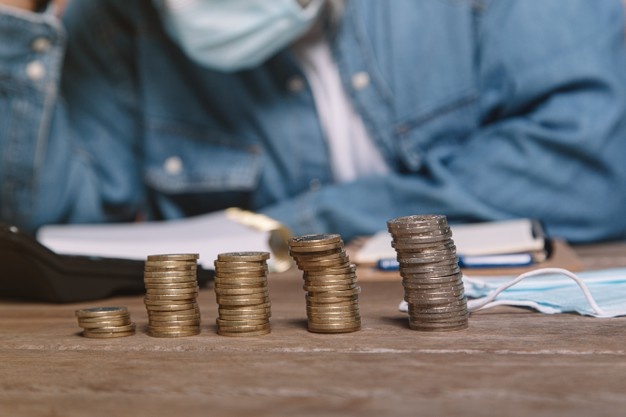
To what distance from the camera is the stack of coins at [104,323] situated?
2.58 feet

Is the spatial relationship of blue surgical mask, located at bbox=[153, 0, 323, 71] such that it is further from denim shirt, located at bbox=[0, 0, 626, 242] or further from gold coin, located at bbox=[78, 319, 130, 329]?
gold coin, located at bbox=[78, 319, 130, 329]

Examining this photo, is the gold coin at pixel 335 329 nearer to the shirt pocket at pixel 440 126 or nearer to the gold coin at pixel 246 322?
the gold coin at pixel 246 322

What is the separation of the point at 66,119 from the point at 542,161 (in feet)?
3.31

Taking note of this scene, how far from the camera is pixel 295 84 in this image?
1.96 m

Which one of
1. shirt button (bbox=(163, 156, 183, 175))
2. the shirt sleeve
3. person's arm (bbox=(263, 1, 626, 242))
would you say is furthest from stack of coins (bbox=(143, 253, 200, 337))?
shirt button (bbox=(163, 156, 183, 175))

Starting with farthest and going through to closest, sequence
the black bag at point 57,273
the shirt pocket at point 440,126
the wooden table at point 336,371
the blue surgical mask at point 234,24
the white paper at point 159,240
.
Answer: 1. the shirt pocket at point 440,126
2. the blue surgical mask at point 234,24
3. the white paper at point 159,240
4. the black bag at point 57,273
5. the wooden table at point 336,371

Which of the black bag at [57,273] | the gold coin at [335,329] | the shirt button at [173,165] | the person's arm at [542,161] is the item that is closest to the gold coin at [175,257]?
the gold coin at [335,329]

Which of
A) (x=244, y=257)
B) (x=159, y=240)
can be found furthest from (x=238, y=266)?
(x=159, y=240)

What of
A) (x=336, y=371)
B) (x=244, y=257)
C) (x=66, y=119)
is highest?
(x=66, y=119)

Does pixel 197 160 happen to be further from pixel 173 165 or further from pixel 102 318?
pixel 102 318

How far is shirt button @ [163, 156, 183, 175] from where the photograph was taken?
2.00 meters

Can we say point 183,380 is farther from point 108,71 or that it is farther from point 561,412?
point 108,71

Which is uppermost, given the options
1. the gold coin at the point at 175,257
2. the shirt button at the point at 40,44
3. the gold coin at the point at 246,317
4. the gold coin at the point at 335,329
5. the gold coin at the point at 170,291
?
the shirt button at the point at 40,44

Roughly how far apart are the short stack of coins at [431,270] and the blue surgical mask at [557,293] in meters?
0.06
